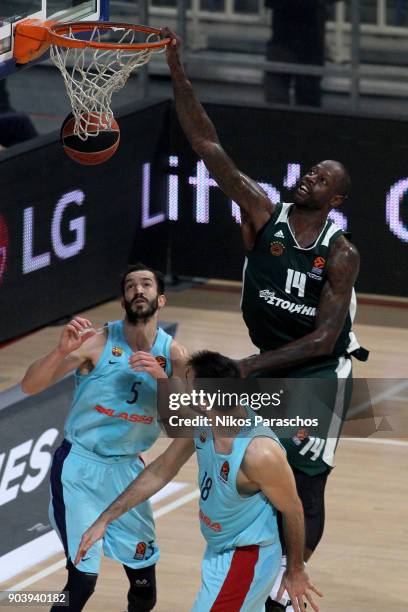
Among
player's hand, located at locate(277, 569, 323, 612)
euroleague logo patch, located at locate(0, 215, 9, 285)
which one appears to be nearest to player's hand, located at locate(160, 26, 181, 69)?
player's hand, located at locate(277, 569, 323, 612)

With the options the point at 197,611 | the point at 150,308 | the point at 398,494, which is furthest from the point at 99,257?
the point at 197,611

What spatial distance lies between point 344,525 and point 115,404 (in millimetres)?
2198

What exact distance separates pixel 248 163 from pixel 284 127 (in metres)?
0.40

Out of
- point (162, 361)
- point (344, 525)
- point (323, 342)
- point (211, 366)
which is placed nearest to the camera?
point (211, 366)

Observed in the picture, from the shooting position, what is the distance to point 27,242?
11156mm

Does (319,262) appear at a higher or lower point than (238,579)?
higher

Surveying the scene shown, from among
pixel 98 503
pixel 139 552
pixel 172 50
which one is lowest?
pixel 139 552

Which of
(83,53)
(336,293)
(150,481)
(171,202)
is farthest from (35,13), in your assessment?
(150,481)

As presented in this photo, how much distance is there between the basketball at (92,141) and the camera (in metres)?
8.45

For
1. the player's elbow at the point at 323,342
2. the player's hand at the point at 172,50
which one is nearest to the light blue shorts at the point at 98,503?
the player's elbow at the point at 323,342

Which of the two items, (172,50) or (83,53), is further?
(83,53)

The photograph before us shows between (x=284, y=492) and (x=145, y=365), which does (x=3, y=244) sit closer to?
(x=145, y=365)

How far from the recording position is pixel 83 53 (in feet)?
27.7

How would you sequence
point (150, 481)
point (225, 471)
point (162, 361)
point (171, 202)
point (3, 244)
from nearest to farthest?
point (225, 471)
point (150, 481)
point (162, 361)
point (3, 244)
point (171, 202)
